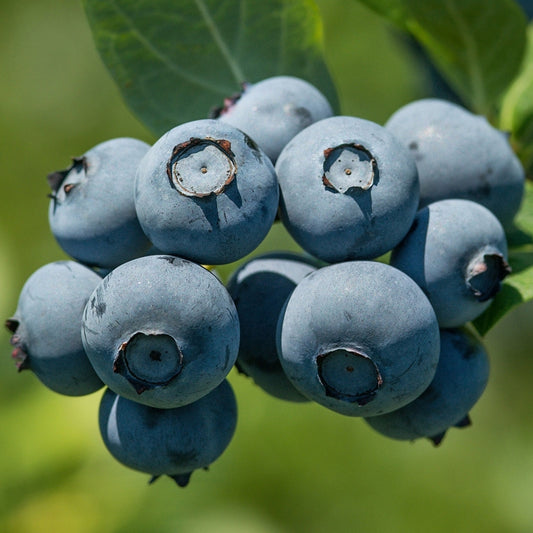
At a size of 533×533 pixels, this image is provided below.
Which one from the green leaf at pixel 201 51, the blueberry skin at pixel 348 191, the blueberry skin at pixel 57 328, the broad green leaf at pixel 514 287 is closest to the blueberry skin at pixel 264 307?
the blueberry skin at pixel 348 191

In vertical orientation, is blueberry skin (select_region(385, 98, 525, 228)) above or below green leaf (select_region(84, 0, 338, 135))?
below

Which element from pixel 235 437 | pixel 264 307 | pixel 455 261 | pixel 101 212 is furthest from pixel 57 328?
pixel 235 437

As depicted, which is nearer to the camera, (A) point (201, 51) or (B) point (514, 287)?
(B) point (514, 287)

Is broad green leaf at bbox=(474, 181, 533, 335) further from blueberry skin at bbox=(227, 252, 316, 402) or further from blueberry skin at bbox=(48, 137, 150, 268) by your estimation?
blueberry skin at bbox=(48, 137, 150, 268)

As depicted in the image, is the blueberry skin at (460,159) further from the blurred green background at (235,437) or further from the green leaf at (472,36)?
the blurred green background at (235,437)

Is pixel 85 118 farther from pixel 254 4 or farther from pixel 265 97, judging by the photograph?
pixel 265 97

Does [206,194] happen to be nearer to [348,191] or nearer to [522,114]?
[348,191]

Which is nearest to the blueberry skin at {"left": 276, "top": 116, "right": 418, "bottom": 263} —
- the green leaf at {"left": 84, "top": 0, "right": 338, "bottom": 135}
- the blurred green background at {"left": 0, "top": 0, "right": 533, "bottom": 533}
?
the green leaf at {"left": 84, "top": 0, "right": 338, "bottom": 135}
